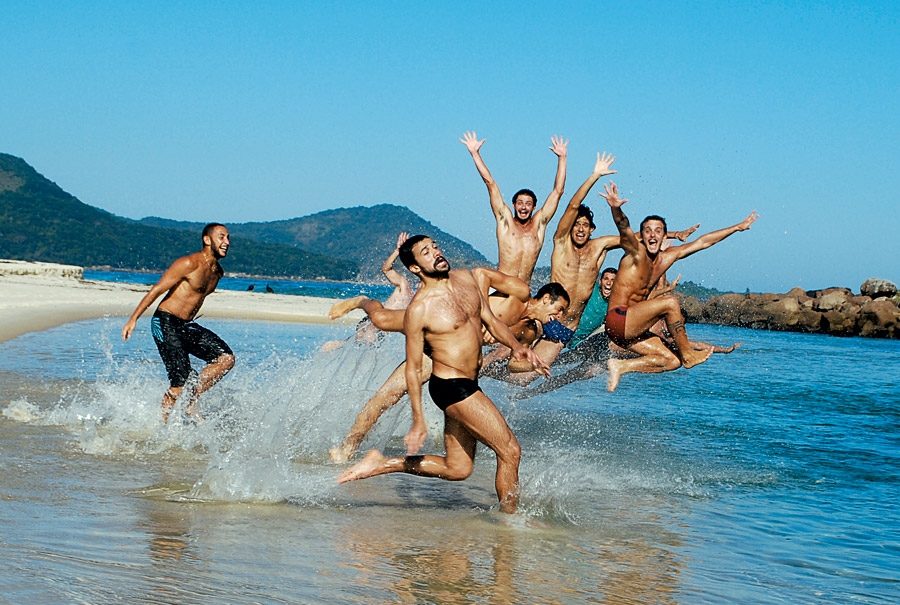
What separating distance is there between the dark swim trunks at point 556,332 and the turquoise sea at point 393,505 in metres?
1.29

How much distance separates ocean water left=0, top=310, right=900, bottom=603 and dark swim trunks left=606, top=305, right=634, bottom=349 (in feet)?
4.45

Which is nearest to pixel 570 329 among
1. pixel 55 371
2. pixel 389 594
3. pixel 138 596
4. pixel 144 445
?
pixel 144 445

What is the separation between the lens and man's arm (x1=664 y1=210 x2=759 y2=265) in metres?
10.2

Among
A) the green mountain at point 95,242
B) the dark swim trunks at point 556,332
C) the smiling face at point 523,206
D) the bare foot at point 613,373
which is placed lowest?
the bare foot at point 613,373

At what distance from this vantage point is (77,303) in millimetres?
27078

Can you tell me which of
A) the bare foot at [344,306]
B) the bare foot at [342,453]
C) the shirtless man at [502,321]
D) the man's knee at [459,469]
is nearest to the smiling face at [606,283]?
the shirtless man at [502,321]

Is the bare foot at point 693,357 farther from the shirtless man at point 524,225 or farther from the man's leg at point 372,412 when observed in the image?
the man's leg at point 372,412

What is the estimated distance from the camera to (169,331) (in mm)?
9742

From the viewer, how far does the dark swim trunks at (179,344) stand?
973cm

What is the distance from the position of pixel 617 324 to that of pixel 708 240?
4.71 feet

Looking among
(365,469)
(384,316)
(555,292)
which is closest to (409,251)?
(384,316)

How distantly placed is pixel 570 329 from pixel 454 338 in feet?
14.0

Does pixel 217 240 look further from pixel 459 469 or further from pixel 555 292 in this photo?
pixel 459 469

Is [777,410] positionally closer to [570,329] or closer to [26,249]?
[570,329]
